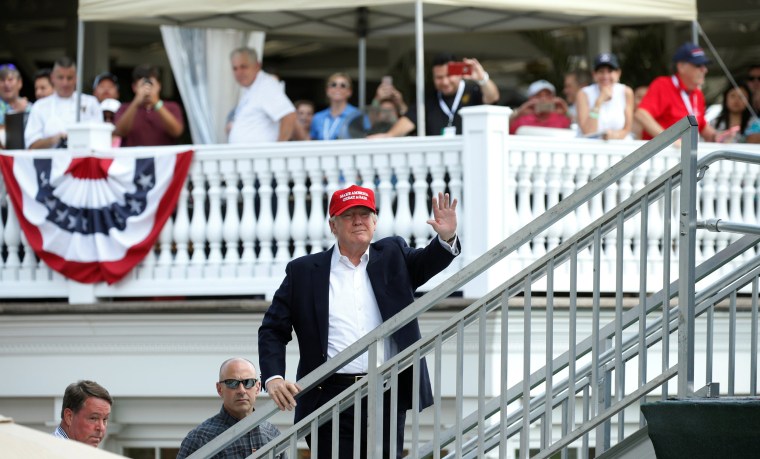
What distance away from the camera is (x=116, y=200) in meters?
11.5

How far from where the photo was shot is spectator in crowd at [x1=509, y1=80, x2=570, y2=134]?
12430 millimetres

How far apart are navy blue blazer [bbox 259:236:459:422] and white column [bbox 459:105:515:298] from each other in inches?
155

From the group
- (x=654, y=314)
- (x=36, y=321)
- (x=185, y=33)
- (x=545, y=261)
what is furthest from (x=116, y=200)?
(x=545, y=261)

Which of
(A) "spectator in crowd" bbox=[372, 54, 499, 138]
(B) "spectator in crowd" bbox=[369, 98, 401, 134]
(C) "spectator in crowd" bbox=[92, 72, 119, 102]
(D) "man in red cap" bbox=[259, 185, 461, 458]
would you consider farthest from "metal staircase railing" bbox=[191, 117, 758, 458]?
(C) "spectator in crowd" bbox=[92, 72, 119, 102]

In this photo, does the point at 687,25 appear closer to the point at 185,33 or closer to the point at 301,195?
the point at 185,33

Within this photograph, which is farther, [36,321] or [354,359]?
[36,321]

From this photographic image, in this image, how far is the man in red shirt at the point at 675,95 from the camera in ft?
39.5

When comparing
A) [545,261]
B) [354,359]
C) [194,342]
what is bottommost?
[194,342]

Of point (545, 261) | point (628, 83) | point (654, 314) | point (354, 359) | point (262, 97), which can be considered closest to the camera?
point (545, 261)

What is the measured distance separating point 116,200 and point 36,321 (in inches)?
44.2

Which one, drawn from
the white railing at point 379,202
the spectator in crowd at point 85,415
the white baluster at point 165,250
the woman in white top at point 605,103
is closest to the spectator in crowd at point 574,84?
the woman in white top at point 605,103

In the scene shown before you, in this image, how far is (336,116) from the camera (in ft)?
41.1

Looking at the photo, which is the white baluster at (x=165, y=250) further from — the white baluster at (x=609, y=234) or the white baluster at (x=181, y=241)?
the white baluster at (x=609, y=234)

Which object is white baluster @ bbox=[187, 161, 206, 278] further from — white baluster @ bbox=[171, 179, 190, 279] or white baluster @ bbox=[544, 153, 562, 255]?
white baluster @ bbox=[544, 153, 562, 255]
